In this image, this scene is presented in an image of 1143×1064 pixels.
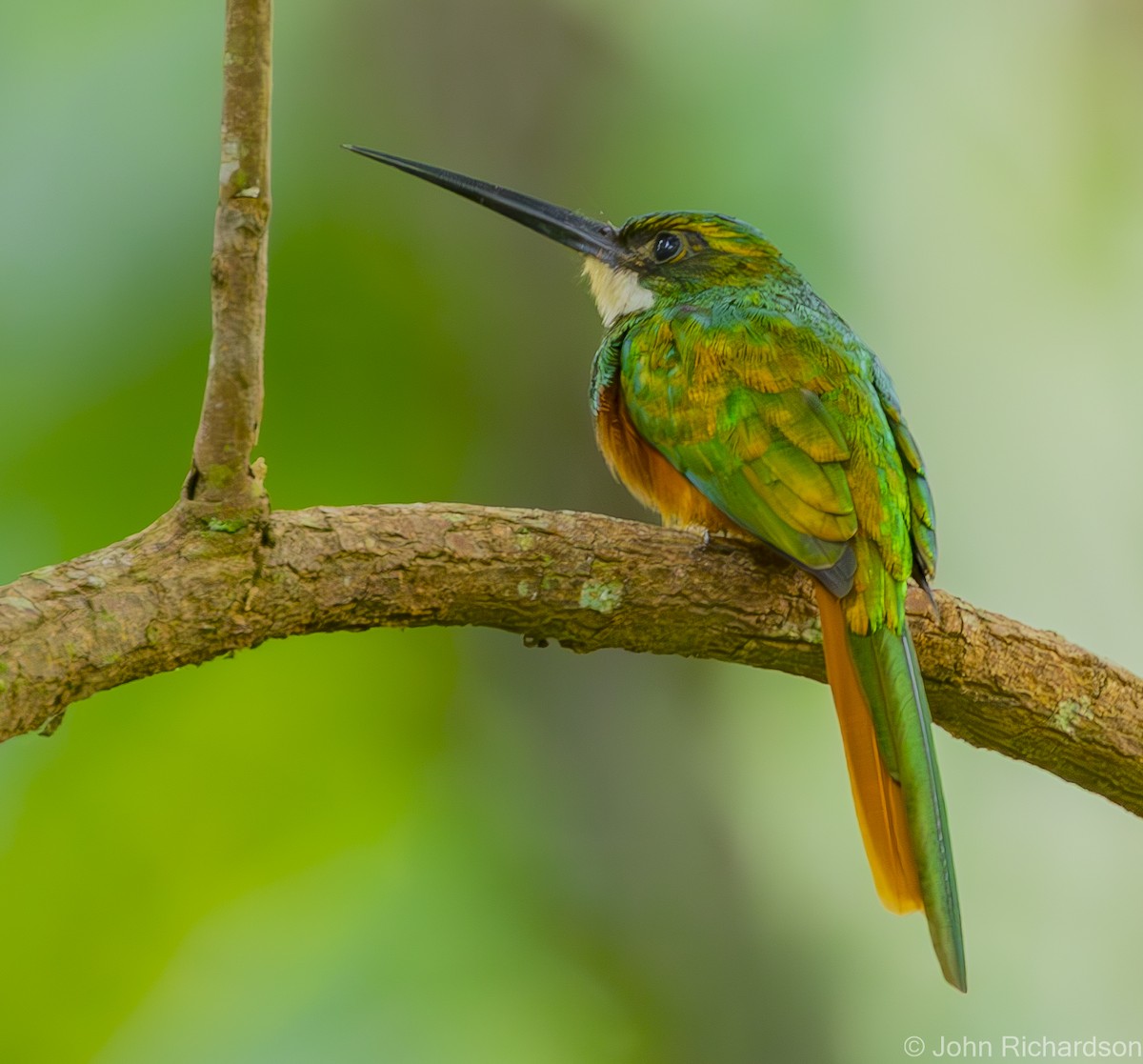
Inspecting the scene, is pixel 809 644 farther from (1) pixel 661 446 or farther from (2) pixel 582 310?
(2) pixel 582 310

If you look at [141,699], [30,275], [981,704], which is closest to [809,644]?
[981,704]

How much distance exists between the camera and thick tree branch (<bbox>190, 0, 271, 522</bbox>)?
1.62 m

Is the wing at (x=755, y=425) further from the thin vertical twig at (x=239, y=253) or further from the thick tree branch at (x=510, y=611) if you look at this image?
the thin vertical twig at (x=239, y=253)

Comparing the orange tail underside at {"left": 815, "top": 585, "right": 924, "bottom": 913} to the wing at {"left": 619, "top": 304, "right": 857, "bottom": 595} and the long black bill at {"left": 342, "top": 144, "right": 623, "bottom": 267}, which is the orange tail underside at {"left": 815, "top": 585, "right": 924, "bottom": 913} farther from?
the long black bill at {"left": 342, "top": 144, "right": 623, "bottom": 267}

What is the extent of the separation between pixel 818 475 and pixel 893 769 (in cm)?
53

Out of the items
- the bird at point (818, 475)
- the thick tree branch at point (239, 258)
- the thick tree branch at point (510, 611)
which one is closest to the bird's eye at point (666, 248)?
the bird at point (818, 475)

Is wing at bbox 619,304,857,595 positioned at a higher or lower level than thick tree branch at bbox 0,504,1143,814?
higher

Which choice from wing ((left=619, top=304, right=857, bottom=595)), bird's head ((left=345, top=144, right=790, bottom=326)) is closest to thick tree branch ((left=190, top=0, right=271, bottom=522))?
wing ((left=619, top=304, right=857, bottom=595))

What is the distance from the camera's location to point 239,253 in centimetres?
165

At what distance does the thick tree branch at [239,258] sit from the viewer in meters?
1.62

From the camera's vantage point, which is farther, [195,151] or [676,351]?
[195,151]

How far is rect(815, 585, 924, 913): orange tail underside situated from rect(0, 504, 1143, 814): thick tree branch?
10 cm

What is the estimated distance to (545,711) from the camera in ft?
12.5

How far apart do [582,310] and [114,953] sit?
2149mm
